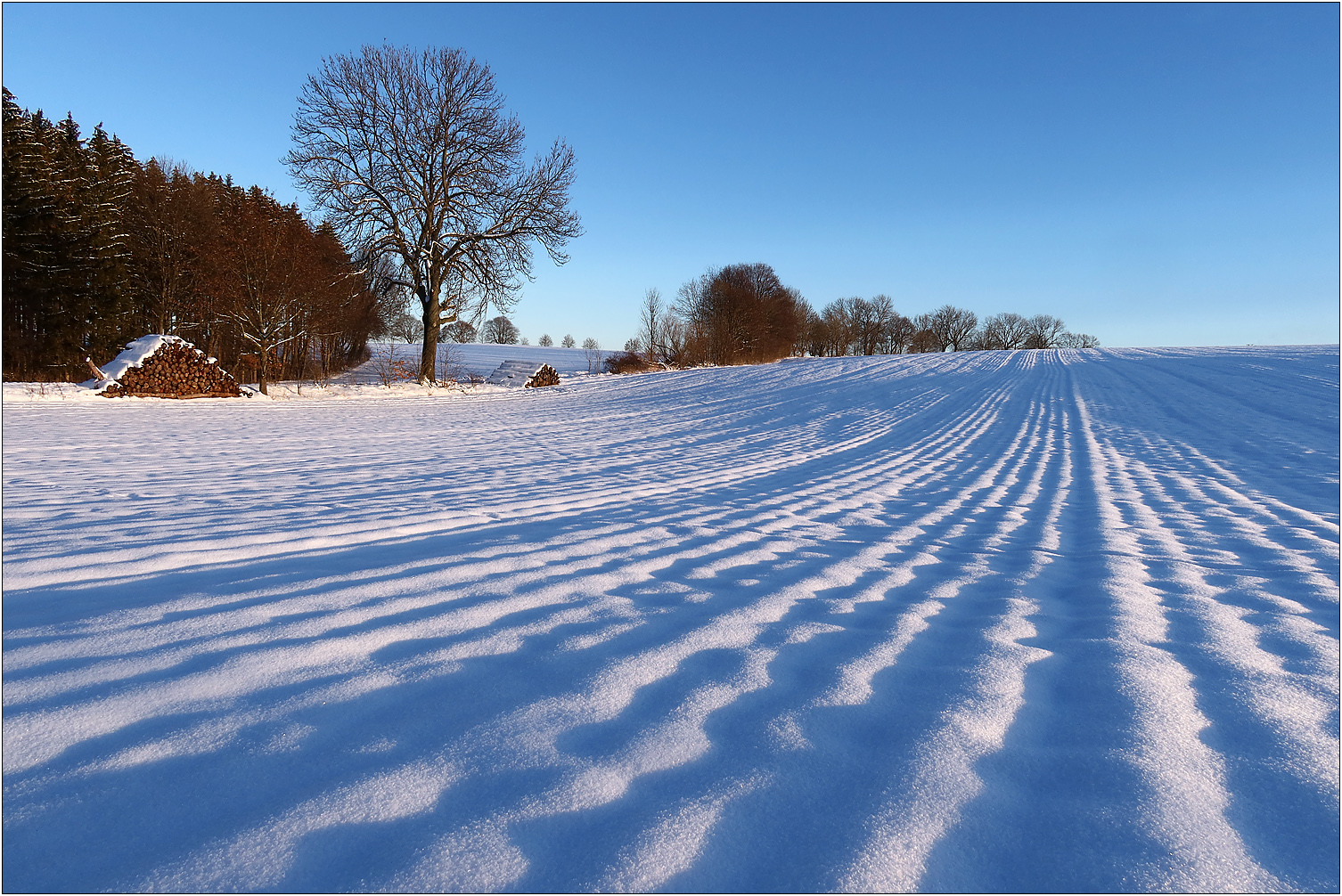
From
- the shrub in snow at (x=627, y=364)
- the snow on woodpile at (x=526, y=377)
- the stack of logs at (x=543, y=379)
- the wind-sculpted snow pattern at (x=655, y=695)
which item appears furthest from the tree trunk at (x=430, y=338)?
the wind-sculpted snow pattern at (x=655, y=695)

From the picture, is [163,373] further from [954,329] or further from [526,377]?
[954,329]

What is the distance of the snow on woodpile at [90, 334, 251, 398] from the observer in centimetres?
1188

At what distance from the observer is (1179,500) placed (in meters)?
4.50

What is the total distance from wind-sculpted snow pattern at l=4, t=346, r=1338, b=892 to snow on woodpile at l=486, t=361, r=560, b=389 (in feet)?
55.4

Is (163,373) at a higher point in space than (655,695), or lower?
higher

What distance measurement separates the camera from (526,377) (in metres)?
21.0

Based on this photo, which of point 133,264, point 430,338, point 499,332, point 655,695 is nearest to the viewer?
point 655,695

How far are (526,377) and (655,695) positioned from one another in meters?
20.5

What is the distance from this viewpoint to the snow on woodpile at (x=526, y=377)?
2078 cm

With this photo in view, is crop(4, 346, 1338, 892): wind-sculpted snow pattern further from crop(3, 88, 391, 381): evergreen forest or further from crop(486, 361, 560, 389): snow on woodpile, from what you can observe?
crop(486, 361, 560, 389): snow on woodpile

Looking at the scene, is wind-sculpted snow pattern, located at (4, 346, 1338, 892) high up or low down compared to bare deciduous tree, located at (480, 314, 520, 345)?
down

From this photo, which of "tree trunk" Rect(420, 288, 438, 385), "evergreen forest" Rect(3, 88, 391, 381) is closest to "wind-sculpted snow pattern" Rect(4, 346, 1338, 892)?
"evergreen forest" Rect(3, 88, 391, 381)

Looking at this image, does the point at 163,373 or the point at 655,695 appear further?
the point at 163,373

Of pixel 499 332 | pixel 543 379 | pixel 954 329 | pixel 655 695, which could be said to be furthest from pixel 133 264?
pixel 954 329
